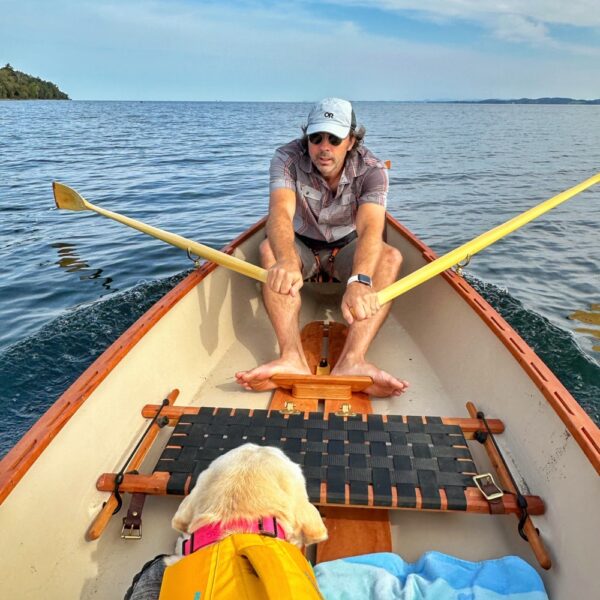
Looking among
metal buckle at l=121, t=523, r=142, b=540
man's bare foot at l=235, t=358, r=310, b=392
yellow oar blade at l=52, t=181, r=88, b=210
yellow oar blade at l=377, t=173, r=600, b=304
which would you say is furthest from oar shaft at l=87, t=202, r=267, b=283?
metal buckle at l=121, t=523, r=142, b=540

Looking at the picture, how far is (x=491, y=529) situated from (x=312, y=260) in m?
2.44

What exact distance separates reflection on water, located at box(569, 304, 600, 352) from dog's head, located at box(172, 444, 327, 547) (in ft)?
16.2

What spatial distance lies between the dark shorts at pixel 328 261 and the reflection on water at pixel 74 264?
136 inches

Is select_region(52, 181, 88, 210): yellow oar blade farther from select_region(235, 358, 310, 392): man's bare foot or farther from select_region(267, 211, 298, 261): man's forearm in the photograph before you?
select_region(235, 358, 310, 392): man's bare foot

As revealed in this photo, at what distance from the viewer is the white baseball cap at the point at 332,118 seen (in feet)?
10.7

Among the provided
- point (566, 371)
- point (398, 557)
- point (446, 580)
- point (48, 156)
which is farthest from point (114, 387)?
point (48, 156)

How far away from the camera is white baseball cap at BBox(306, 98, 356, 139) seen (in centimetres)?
325

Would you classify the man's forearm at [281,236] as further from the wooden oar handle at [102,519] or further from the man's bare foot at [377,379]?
the wooden oar handle at [102,519]

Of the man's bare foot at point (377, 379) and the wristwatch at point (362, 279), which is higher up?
the wristwatch at point (362, 279)

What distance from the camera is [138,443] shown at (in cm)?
248

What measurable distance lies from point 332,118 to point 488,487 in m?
2.40

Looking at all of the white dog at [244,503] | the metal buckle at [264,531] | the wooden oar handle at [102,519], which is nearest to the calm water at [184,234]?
the wooden oar handle at [102,519]

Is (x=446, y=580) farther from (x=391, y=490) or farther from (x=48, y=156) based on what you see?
(x=48, y=156)

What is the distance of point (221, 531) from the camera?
1.26 m
